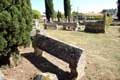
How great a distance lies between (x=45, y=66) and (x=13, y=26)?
206 cm

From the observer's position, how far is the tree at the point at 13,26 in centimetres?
733

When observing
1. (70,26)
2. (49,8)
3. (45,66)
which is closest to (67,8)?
(49,8)

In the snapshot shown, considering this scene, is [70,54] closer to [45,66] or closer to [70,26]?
[45,66]

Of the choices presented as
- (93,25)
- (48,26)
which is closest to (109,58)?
(93,25)

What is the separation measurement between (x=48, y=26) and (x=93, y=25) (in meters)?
5.28

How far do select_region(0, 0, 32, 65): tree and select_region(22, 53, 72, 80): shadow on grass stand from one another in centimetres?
102

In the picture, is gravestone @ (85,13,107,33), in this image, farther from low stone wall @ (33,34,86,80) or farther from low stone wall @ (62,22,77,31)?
low stone wall @ (33,34,86,80)

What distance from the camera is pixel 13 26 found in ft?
24.6

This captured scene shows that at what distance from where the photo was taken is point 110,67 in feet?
27.2

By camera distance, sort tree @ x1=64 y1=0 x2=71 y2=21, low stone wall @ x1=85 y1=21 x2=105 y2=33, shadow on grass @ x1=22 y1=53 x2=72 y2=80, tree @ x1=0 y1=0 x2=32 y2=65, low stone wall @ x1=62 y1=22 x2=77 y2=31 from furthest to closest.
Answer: tree @ x1=64 y1=0 x2=71 y2=21 → low stone wall @ x1=62 y1=22 x2=77 y2=31 → low stone wall @ x1=85 y1=21 x2=105 y2=33 → shadow on grass @ x1=22 y1=53 x2=72 y2=80 → tree @ x1=0 y1=0 x2=32 y2=65

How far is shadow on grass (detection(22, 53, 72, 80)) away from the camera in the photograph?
780 cm

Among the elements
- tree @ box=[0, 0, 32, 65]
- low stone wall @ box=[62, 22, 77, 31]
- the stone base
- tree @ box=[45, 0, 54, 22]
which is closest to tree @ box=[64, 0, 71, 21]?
tree @ box=[45, 0, 54, 22]

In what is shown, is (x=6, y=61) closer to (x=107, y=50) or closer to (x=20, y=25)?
(x=20, y=25)

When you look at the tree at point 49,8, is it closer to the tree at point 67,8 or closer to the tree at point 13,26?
the tree at point 67,8
